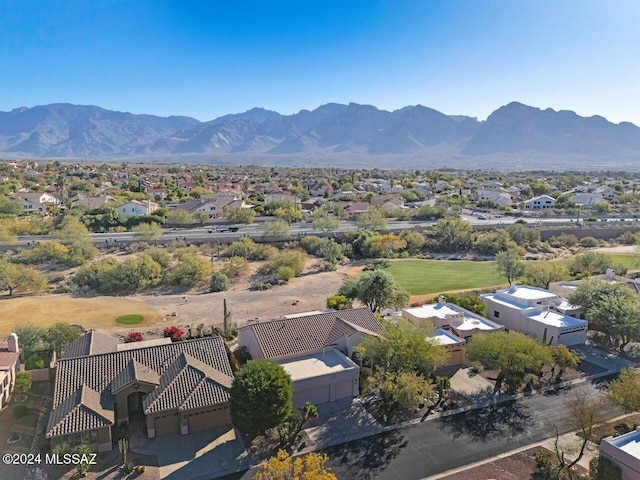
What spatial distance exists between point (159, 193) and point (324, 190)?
46.7 m

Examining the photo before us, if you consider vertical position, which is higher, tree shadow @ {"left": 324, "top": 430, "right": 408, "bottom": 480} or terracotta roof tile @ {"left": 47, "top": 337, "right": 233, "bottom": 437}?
terracotta roof tile @ {"left": 47, "top": 337, "right": 233, "bottom": 437}

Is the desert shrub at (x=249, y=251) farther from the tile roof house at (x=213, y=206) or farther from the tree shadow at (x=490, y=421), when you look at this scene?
Answer: the tree shadow at (x=490, y=421)

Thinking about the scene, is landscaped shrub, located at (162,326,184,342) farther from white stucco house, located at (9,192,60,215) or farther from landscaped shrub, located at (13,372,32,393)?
white stucco house, located at (9,192,60,215)

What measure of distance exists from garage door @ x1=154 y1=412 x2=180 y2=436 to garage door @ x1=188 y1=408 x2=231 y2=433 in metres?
0.67

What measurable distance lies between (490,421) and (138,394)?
63.2 ft

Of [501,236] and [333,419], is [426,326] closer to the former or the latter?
[333,419]

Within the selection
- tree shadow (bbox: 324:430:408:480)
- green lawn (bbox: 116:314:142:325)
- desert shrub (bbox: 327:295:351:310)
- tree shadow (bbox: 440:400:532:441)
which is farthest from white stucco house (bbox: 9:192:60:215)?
tree shadow (bbox: 440:400:532:441)

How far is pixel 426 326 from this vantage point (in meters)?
31.4

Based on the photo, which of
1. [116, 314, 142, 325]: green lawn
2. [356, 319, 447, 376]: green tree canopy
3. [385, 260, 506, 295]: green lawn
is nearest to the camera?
[356, 319, 447, 376]: green tree canopy

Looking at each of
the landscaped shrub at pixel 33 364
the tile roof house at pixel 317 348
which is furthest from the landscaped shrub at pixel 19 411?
the tile roof house at pixel 317 348

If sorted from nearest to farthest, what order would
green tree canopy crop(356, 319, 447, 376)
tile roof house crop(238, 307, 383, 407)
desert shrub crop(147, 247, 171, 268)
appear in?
tile roof house crop(238, 307, 383, 407) → green tree canopy crop(356, 319, 447, 376) → desert shrub crop(147, 247, 171, 268)

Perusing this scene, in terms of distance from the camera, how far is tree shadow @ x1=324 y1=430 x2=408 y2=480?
22.0 m

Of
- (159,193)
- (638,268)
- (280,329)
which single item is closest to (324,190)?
(159,193)

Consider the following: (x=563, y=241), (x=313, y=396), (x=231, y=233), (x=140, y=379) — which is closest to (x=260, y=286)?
(x=231, y=233)
